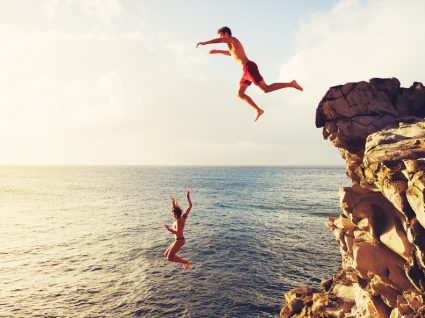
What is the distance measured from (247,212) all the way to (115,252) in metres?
37.8

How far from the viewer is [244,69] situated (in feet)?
25.5

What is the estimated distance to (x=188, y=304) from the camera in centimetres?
2792

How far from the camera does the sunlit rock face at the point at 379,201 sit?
13.5m

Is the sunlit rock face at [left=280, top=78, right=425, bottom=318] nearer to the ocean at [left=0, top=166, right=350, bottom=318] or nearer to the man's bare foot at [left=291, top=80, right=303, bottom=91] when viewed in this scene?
the man's bare foot at [left=291, top=80, right=303, bottom=91]

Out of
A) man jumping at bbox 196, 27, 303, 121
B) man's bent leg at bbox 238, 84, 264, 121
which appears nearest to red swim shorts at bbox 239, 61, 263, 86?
man jumping at bbox 196, 27, 303, 121

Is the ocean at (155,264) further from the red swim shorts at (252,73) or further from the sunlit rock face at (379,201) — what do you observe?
the red swim shorts at (252,73)

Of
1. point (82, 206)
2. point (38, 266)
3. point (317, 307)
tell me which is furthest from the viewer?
point (82, 206)

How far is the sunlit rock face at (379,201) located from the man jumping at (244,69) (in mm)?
8001

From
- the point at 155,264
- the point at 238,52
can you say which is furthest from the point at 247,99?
the point at 155,264

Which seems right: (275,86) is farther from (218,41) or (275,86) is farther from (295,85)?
(218,41)

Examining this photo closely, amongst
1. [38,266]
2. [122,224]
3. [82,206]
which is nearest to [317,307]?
[38,266]

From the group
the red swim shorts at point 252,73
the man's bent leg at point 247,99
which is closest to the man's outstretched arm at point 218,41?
the red swim shorts at point 252,73

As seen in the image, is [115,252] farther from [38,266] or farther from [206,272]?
[206,272]

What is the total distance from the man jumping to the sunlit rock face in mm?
8001
